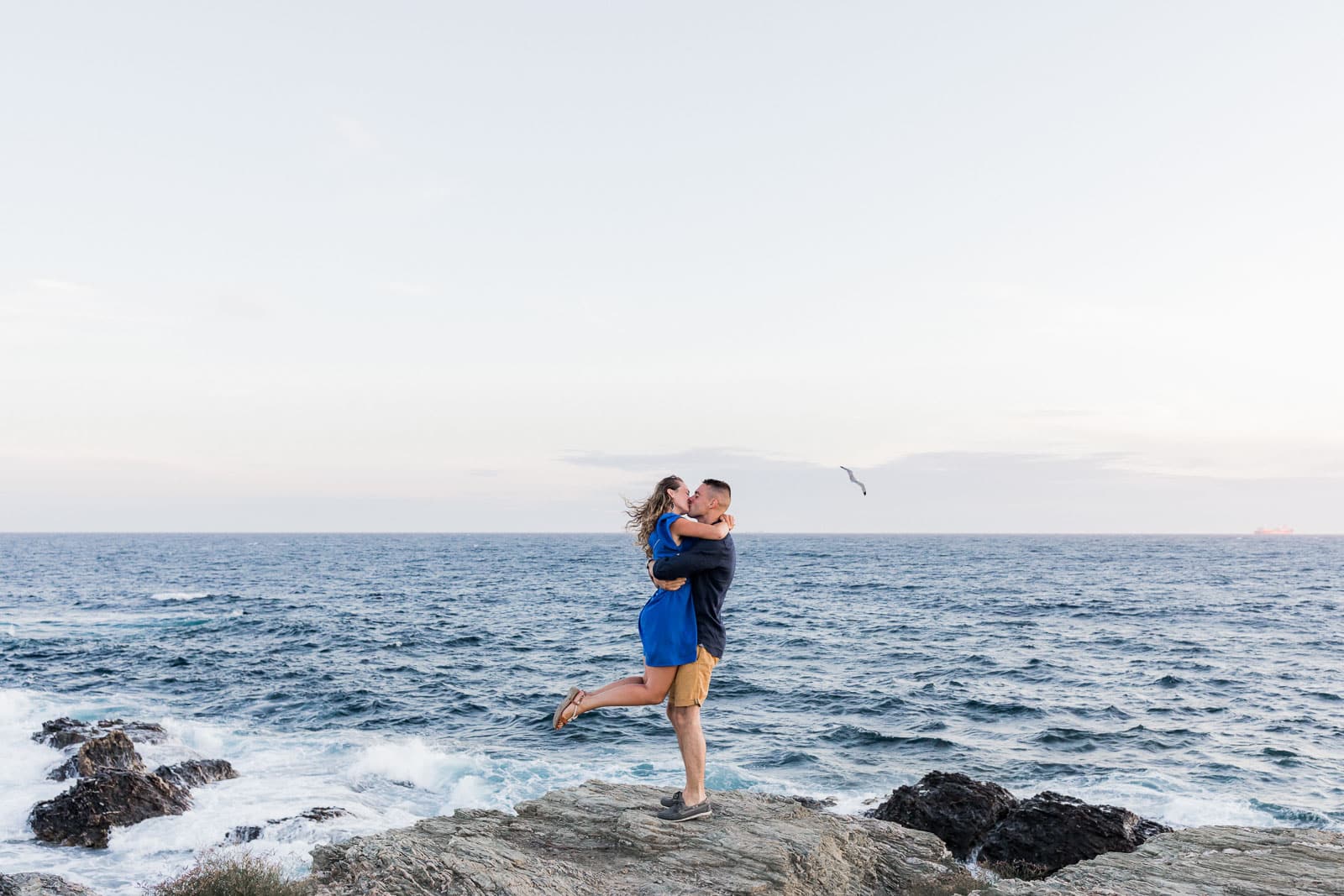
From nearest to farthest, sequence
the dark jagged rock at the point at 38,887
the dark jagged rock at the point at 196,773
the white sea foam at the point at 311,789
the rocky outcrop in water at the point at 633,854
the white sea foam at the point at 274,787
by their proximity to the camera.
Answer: the rocky outcrop in water at the point at 633,854, the dark jagged rock at the point at 38,887, the white sea foam at the point at 274,787, the white sea foam at the point at 311,789, the dark jagged rock at the point at 196,773

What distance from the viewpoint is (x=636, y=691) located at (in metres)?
→ 8.01

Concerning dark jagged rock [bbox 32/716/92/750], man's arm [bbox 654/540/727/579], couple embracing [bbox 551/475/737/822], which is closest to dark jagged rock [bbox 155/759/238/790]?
dark jagged rock [bbox 32/716/92/750]

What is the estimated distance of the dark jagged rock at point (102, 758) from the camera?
16.8m

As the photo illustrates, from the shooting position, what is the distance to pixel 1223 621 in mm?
42906

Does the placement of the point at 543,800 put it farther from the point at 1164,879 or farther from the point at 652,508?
the point at 1164,879

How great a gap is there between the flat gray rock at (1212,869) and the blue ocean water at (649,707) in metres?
6.54

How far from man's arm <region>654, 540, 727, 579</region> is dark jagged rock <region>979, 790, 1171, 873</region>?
780 centimetres

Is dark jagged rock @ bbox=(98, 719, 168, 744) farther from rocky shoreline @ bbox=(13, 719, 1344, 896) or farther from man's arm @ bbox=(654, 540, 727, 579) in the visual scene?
man's arm @ bbox=(654, 540, 727, 579)

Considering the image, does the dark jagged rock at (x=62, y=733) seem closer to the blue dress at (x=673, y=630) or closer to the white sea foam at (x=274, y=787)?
the white sea foam at (x=274, y=787)

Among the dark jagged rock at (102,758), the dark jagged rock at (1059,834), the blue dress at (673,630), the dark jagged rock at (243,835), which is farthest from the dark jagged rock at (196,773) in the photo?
the dark jagged rock at (1059,834)

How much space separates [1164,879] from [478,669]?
82.5ft

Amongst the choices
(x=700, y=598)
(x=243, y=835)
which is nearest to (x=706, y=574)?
(x=700, y=598)

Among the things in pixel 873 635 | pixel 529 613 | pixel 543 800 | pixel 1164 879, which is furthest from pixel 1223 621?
pixel 543 800

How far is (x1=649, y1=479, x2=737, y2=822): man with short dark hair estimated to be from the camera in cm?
755
